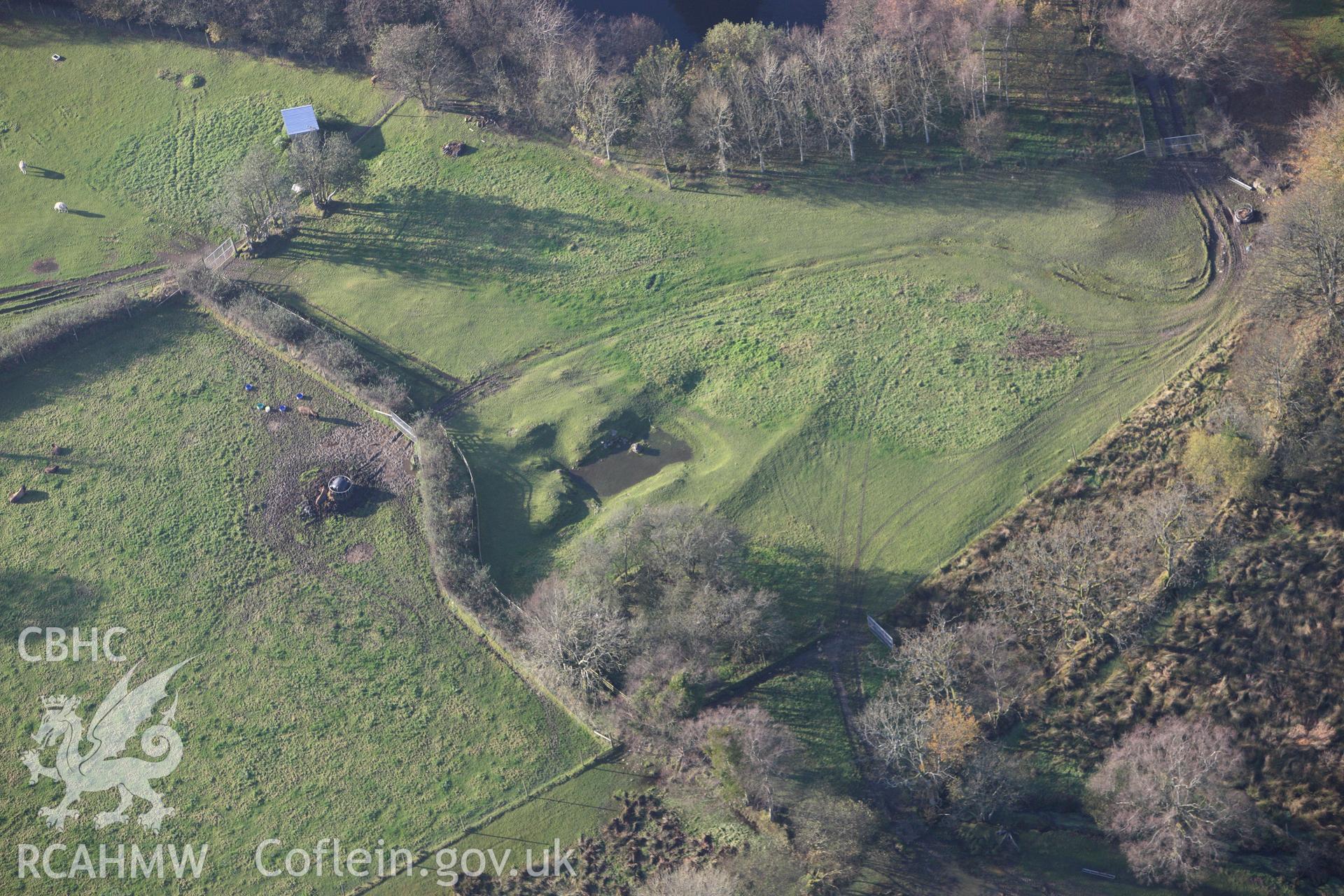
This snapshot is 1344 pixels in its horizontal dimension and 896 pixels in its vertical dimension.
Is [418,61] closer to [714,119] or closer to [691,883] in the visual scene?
[714,119]

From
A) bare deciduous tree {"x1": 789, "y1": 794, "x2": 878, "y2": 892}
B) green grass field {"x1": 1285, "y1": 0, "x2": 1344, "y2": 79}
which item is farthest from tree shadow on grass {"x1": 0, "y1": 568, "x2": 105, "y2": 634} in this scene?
green grass field {"x1": 1285, "y1": 0, "x2": 1344, "y2": 79}

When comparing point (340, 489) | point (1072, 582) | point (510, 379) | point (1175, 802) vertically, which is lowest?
point (1175, 802)

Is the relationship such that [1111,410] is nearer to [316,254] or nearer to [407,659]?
[407,659]

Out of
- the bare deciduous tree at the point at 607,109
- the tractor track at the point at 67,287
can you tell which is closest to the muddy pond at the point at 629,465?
the bare deciduous tree at the point at 607,109

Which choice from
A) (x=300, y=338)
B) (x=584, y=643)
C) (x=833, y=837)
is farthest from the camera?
(x=300, y=338)

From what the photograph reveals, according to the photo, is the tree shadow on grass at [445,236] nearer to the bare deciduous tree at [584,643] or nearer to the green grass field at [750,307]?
the green grass field at [750,307]

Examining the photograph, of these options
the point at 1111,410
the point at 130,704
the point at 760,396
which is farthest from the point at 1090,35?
the point at 130,704

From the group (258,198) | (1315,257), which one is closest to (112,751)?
(258,198)
